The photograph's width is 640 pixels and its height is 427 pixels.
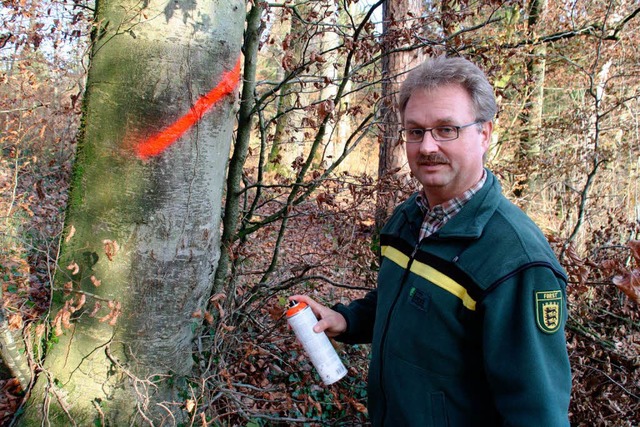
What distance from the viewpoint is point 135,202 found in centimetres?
226

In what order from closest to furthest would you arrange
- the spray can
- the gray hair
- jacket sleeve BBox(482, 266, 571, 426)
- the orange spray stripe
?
jacket sleeve BBox(482, 266, 571, 426), the gray hair, the spray can, the orange spray stripe

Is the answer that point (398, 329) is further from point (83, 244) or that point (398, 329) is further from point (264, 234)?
point (264, 234)

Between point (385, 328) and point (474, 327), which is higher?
point (474, 327)

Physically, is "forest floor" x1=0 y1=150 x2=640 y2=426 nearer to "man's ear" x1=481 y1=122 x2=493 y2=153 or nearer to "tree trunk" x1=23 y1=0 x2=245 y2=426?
"tree trunk" x1=23 y1=0 x2=245 y2=426

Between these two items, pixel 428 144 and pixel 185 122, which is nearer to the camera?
pixel 428 144

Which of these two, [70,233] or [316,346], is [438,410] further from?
[70,233]

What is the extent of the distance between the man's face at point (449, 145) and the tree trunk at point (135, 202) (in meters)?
1.14

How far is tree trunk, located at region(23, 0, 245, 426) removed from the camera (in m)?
2.20

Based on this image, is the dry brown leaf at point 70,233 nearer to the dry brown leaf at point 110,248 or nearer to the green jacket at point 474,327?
the dry brown leaf at point 110,248

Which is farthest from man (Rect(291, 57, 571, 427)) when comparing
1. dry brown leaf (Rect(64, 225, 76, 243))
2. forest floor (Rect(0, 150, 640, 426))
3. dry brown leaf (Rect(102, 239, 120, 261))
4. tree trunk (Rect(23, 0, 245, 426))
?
dry brown leaf (Rect(64, 225, 76, 243))

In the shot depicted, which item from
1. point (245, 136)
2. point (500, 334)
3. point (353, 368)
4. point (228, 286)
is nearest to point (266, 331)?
point (228, 286)

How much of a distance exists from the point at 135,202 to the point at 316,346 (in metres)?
1.15

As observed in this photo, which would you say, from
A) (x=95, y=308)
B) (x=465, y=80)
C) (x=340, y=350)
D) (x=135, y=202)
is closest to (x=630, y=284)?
(x=465, y=80)

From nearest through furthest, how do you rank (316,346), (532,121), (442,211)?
(442,211)
(316,346)
(532,121)
